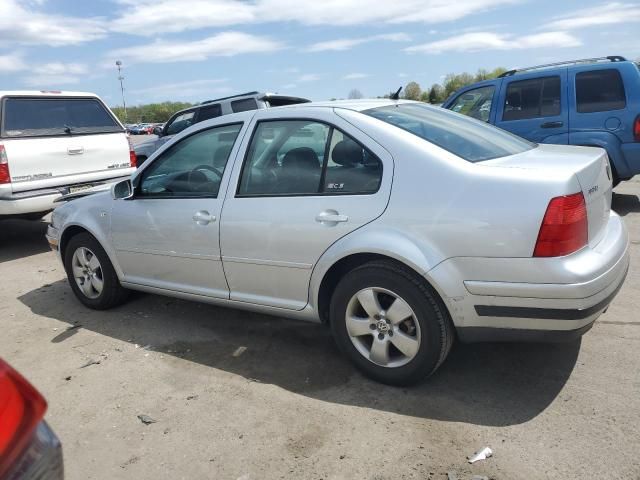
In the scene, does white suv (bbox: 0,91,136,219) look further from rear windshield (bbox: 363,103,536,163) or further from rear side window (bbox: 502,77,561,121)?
rear side window (bbox: 502,77,561,121)

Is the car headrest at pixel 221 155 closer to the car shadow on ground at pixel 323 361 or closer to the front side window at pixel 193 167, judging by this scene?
the front side window at pixel 193 167

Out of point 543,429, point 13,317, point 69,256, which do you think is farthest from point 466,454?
point 13,317

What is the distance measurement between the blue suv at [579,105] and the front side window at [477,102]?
0.36ft

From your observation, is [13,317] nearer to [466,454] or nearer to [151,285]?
[151,285]

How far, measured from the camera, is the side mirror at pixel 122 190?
425 centimetres

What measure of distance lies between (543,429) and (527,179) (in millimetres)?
1264

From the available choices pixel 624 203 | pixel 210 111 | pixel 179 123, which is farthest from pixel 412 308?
pixel 179 123

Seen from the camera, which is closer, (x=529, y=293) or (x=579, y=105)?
(x=529, y=293)

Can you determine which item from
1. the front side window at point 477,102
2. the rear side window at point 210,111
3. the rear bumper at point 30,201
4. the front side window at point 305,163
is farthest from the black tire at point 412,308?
the rear side window at point 210,111

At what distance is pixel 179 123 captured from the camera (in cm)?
1107

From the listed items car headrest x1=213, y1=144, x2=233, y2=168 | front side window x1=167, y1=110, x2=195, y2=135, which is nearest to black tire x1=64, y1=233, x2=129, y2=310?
car headrest x1=213, y1=144, x2=233, y2=168

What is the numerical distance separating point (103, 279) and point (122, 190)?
0.83 m

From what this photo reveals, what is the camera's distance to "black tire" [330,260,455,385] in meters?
2.89

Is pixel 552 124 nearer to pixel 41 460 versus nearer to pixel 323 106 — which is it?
pixel 323 106
